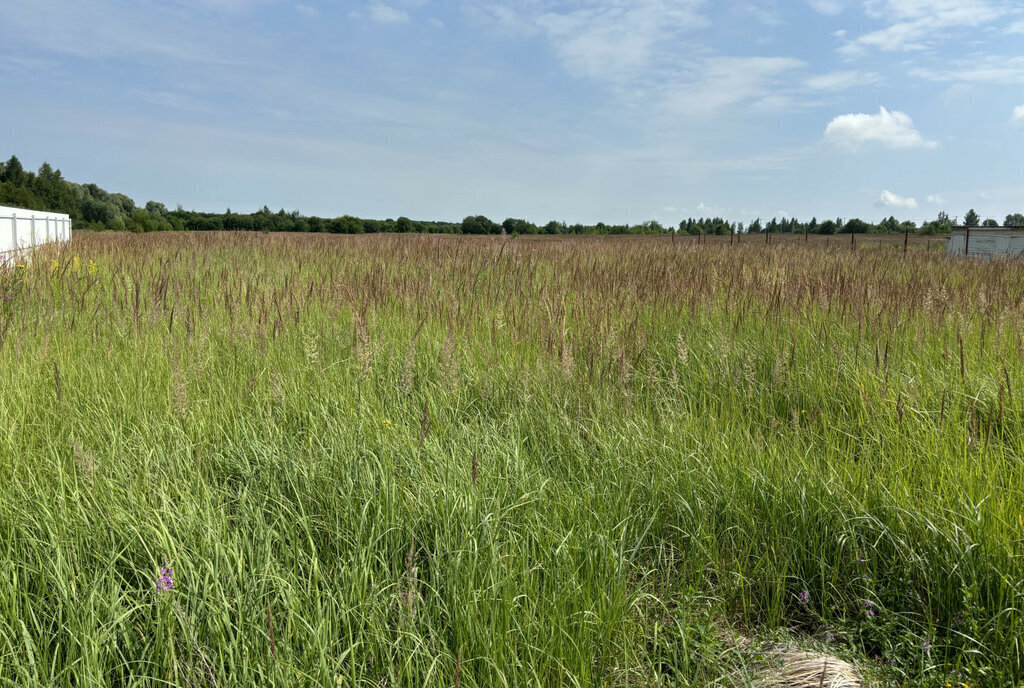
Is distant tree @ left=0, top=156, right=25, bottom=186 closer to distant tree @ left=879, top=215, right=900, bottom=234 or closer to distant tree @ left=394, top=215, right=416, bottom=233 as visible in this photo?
distant tree @ left=394, top=215, right=416, bottom=233

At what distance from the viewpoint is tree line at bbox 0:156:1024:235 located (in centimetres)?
3594

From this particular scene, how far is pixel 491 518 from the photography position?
183cm

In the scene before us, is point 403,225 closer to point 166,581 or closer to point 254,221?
point 254,221

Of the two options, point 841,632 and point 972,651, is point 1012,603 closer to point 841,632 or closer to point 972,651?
point 972,651

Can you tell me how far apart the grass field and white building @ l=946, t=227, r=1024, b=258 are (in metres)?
14.9

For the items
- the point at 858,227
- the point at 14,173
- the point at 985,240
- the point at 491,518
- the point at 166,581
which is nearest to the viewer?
the point at 166,581

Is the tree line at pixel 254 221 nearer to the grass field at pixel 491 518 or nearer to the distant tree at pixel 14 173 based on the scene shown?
the distant tree at pixel 14 173

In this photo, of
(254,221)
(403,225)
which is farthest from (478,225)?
(254,221)

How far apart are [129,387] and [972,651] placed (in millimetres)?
3260

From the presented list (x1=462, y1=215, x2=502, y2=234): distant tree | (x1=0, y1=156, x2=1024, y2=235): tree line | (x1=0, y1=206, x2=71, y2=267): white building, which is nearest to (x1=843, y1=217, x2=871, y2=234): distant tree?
(x1=0, y1=156, x2=1024, y2=235): tree line

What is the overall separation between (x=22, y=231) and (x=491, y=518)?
14.5 m

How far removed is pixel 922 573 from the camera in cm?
184

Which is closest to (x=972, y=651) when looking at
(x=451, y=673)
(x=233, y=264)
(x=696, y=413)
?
(x=451, y=673)

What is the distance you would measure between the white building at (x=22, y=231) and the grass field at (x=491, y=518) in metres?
5.49
